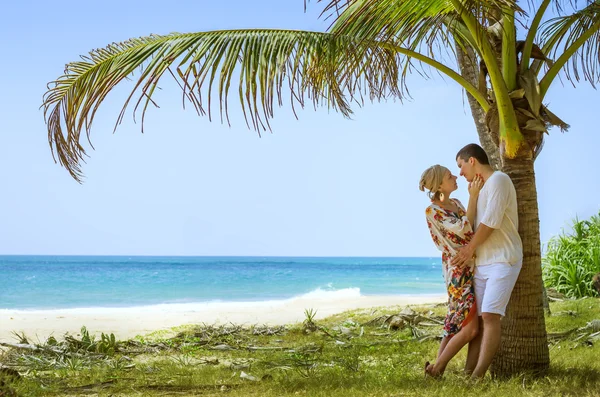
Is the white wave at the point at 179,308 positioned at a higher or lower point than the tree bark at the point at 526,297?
lower

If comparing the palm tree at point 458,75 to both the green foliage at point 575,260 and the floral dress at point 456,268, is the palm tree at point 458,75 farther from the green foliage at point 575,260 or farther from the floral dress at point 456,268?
the green foliage at point 575,260

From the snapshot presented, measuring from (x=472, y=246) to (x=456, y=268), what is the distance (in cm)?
25

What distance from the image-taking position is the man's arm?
4957 mm

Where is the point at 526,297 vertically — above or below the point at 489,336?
above

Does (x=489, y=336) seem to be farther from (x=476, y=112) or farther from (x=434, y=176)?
(x=476, y=112)

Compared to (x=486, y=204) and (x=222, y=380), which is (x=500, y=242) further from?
(x=222, y=380)

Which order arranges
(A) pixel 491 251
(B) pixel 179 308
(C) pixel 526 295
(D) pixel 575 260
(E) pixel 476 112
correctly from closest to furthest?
1. (A) pixel 491 251
2. (C) pixel 526 295
3. (E) pixel 476 112
4. (D) pixel 575 260
5. (B) pixel 179 308

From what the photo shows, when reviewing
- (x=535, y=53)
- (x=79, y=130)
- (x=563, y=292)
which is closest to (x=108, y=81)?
(x=79, y=130)

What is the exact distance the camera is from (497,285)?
4.91 m

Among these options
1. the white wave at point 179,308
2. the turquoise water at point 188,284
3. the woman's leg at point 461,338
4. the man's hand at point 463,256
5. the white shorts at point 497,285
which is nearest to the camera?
the white shorts at point 497,285

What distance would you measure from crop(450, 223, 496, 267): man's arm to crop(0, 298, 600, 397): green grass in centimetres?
92

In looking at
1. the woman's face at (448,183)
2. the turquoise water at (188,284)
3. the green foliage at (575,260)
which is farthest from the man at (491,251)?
the turquoise water at (188,284)

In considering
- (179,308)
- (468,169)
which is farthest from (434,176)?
(179,308)

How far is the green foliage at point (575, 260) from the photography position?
13.0 metres
